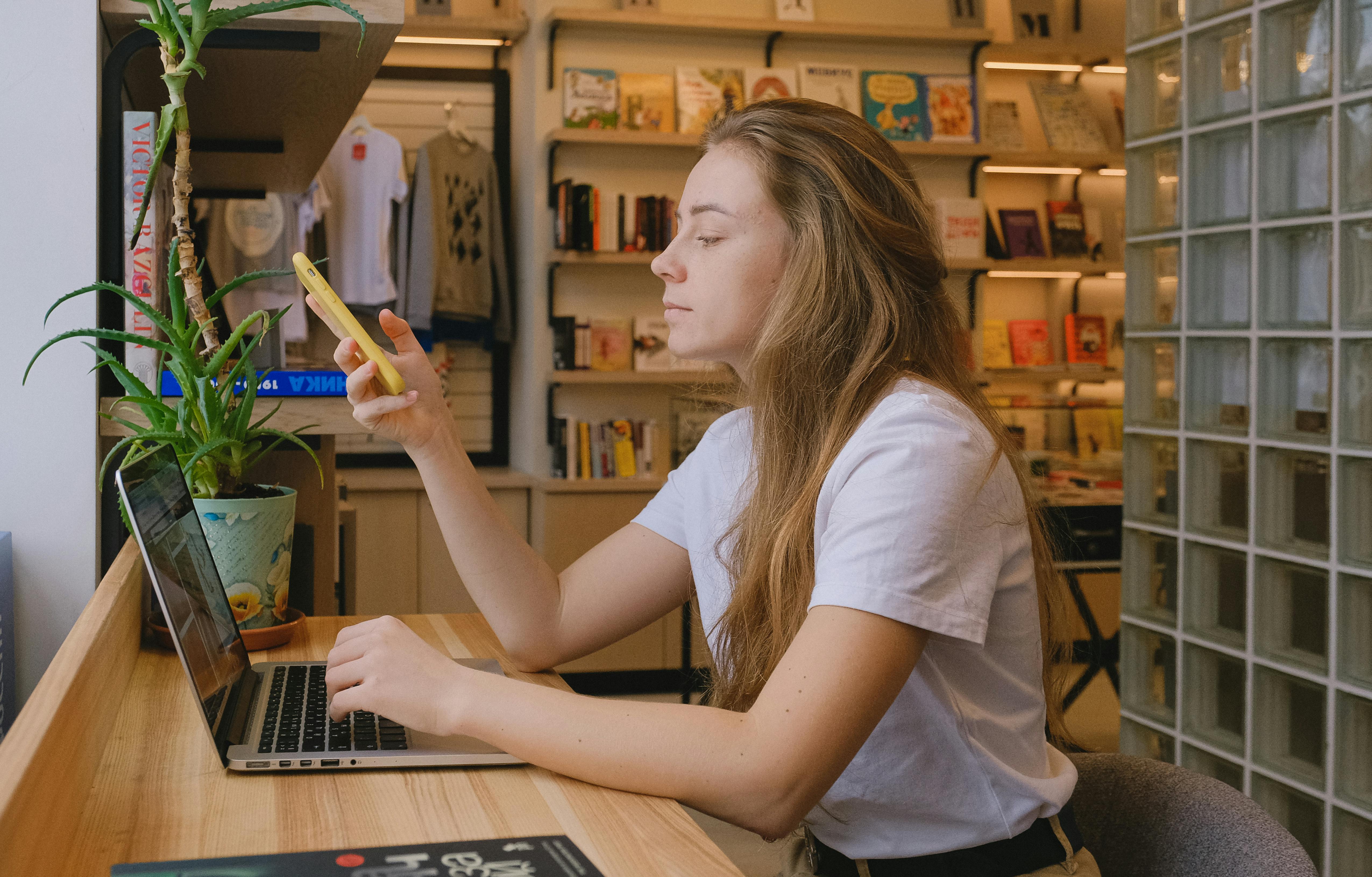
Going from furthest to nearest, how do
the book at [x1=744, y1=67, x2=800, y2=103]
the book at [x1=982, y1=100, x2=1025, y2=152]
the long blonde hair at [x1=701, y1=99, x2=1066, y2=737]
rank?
the book at [x1=982, y1=100, x2=1025, y2=152] → the book at [x1=744, y1=67, x2=800, y2=103] → the long blonde hair at [x1=701, y1=99, x2=1066, y2=737]

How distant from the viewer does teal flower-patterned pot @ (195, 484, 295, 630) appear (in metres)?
1.32

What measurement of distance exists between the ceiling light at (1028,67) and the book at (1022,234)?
0.66 metres

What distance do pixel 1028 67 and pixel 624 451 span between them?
101 inches

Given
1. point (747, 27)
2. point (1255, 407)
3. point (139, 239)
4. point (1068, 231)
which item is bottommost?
point (1255, 407)

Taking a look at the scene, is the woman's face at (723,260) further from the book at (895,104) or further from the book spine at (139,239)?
the book at (895,104)

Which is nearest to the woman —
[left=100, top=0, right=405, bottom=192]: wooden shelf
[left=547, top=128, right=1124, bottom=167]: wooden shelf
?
[left=100, top=0, right=405, bottom=192]: wooden shelf

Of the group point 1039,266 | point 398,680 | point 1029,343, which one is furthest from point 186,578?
point 1029,343

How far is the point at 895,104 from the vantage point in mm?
4730

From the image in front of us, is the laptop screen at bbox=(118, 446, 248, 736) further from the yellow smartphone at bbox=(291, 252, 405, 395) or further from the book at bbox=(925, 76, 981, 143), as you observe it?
the book at bbox=(925, 76, 981, 143)

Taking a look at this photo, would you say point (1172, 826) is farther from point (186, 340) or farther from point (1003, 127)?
point (1003, 127)

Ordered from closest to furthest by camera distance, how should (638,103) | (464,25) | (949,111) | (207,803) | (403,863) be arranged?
(403,863)
(207,803)
(638,103)
(464,25)
(949,111)

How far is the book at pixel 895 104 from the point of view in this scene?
15.5 ft

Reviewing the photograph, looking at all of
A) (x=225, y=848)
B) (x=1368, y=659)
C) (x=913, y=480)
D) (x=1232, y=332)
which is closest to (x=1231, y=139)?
(x=1232, y=332)

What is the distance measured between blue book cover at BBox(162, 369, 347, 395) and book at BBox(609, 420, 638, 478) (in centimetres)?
301
